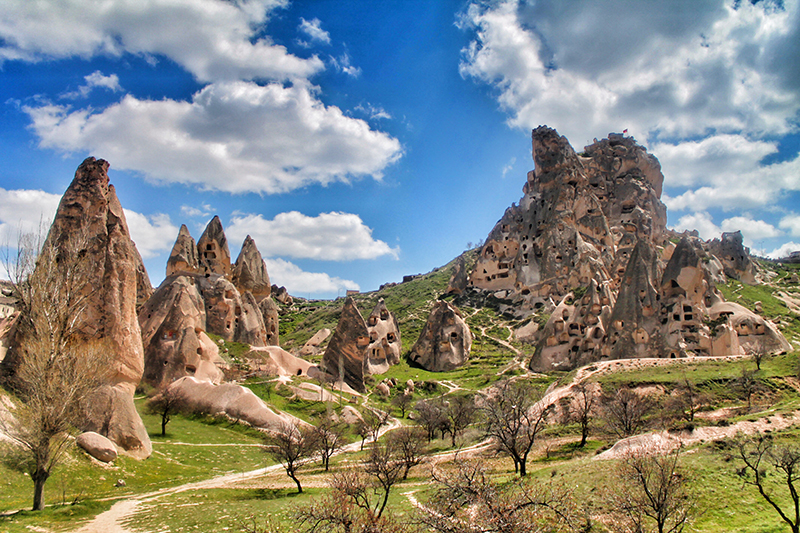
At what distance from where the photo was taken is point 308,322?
366 ft

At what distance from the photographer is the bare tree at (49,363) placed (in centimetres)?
1738

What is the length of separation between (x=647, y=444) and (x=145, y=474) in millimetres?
25247

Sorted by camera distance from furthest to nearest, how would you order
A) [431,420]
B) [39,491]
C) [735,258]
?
[735,258], [431,420], [39,491]

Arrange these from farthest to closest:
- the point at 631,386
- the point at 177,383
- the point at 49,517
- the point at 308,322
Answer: the point at 308,322 → the point at 177,383 → the point at 631,386 → the point at 49,517

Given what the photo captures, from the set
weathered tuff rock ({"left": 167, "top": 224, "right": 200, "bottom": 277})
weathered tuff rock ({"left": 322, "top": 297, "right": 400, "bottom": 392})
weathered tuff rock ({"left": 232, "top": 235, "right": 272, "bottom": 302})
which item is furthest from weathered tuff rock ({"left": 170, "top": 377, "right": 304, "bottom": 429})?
weathered tuff rock ({"left": 232, "top": 235, "right": 272, "bottom": 302})

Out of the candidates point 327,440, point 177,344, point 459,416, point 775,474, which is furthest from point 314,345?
point 775,474

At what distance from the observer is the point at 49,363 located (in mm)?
18766

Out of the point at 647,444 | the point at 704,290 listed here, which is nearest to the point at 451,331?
the point at 704,290

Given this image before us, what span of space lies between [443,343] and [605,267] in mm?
36909

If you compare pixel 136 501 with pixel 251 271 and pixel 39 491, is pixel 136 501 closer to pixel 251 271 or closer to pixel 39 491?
pixel 39 491

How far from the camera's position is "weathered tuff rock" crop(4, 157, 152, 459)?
24531 mm

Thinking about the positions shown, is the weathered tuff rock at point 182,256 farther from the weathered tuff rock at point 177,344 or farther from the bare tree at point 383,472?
the bare tree at point 383,472

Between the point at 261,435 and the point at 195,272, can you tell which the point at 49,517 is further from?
the point at 195,272

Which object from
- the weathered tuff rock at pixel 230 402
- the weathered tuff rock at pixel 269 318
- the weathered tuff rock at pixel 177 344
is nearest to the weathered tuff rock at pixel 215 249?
the weathered tuff rock at pixel 269 318
